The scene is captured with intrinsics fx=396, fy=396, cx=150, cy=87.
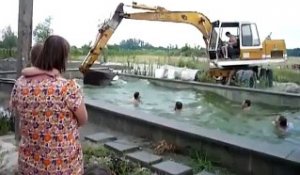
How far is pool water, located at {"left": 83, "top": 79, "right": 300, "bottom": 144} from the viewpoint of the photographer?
8.84 meters

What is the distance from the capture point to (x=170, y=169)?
445cm

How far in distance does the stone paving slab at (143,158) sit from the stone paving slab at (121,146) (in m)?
0.20

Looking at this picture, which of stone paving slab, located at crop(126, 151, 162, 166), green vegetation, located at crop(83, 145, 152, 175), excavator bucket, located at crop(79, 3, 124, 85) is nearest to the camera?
green vegetation, located at crop(83, 145, 152, 175)

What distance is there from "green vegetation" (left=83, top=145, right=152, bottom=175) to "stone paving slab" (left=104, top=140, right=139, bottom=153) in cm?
35

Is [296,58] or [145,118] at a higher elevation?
[296,58]

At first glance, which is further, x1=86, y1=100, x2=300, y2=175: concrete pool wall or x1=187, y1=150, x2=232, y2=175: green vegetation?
x1=187, y1=150, x2=232, y2=175: green vegetation

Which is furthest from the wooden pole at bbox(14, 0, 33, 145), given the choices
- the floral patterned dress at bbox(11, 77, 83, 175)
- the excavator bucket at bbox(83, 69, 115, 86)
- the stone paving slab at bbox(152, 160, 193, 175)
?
the excavator bucket at bbox(83, 69, 115, 86)

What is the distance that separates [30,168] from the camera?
8.40 ft

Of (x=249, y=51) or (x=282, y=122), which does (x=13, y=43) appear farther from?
(x=282, y=122)

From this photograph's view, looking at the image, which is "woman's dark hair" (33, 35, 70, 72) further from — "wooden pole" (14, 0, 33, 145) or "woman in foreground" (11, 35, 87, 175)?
"wooden pole" (14, 0, 33, 145)

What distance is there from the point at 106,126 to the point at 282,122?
12.3ft

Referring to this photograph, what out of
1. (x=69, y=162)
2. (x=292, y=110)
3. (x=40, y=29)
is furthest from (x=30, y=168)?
(x=40, y=29)

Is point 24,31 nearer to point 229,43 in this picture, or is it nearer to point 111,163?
point 111,163

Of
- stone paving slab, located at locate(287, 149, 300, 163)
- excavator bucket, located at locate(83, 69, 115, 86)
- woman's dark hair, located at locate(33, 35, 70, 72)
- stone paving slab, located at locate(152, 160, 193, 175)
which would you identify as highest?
woman's dark hair, located at locate(33, 35, 70, 72)
